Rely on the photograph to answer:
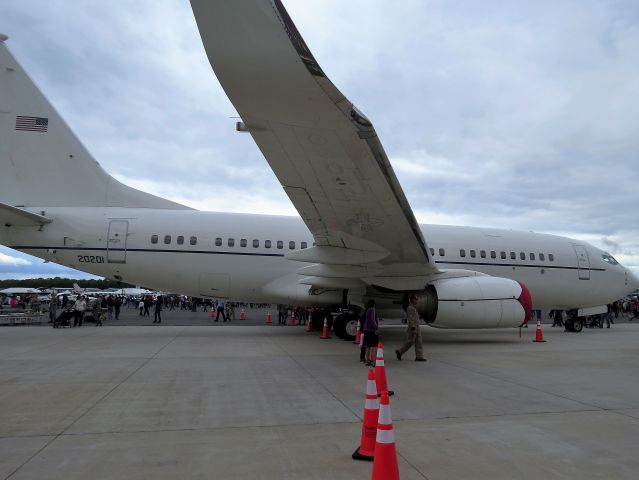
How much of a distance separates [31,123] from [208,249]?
5761 millimetres

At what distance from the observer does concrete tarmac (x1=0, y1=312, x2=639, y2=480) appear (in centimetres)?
349

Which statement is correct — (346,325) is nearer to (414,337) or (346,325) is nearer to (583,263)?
(414,337)

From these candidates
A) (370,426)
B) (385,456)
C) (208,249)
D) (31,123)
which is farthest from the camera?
(208,249)

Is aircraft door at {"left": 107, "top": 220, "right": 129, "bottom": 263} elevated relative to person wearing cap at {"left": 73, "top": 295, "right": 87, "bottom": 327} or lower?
elevated

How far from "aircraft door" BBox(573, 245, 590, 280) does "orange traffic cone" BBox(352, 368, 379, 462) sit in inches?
554

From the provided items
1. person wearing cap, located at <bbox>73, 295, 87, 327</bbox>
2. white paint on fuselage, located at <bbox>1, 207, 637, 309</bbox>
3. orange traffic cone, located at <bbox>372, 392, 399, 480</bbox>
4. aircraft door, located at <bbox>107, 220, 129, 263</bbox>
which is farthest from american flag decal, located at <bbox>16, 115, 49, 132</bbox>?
orange traffic cone, located at <bbox>372, 392, 399, 480</bbox>

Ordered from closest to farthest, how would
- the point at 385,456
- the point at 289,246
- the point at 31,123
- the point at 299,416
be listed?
the point at 385,456 < the point at 299,416 < the point at 31,123 < the point at 289,246

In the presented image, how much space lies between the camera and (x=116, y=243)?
1261cm

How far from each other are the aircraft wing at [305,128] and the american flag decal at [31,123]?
8.30 metres

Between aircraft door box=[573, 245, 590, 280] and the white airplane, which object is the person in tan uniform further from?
aircraft door box=[573, 245, 590, 280]

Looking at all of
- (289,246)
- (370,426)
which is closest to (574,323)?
(289,246)

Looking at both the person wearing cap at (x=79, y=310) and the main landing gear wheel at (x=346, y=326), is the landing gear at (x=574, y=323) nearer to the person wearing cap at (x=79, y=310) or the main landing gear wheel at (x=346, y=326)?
the main landing gear wheel at (x=346, y=326)

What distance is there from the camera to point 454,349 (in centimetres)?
1088

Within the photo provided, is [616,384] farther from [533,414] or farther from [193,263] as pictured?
[193,263]
